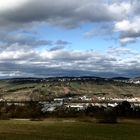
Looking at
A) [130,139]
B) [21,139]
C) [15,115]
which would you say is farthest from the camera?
[15,115]

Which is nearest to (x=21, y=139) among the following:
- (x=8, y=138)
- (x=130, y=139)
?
(x=8, y=138)

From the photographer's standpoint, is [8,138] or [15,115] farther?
[15,115]

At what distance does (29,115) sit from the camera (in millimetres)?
150875

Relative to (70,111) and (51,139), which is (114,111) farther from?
(51,139)

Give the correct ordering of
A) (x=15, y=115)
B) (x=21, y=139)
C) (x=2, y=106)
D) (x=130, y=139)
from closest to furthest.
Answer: (x=21, y=139) → (x=130, y=139) → (x=15, y=115) → (x=2, y=106)

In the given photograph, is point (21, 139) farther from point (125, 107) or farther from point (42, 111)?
point (125, 107)

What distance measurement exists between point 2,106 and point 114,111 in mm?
40257

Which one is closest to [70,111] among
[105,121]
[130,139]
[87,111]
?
[87,111]

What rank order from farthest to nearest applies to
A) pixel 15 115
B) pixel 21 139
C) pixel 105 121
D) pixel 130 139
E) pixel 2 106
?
pixel 2 106, pixel 15 115, pixel 105 121, pixel 130 139, pixel 21 139

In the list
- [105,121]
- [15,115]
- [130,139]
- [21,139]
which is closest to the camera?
[21,139]

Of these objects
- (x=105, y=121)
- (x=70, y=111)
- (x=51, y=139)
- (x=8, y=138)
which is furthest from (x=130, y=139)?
(x=70, y=111)

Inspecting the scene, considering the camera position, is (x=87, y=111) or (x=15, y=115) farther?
(x=87, y=111)

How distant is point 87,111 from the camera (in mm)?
164500

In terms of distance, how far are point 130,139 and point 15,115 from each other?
86.4m
